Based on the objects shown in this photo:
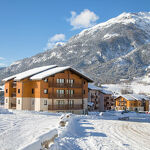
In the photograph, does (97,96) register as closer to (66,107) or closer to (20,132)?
(66,107)

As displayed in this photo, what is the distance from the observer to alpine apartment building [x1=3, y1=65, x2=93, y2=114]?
51.4 metres

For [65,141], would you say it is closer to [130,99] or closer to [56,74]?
[56,74]

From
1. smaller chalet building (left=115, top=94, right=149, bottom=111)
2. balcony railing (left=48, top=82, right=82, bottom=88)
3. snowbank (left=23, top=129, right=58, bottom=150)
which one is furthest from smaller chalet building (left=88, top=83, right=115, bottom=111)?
snowbank (left=23, top=129, right=58, bottom=150)

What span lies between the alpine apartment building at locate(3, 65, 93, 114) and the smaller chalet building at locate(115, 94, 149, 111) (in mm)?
53292

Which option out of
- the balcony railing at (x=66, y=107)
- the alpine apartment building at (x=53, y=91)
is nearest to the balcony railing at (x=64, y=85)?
the alpine apartment building at (x=53, y=91)

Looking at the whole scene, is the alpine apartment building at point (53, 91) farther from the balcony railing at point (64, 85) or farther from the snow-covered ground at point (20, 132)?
the snow-covered ground at point (20, 132)

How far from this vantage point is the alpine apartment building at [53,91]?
2023 inches

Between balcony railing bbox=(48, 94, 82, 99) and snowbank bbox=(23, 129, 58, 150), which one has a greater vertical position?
balcony railing bbox=(48, 94, 82, 99)

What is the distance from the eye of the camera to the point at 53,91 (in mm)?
52062

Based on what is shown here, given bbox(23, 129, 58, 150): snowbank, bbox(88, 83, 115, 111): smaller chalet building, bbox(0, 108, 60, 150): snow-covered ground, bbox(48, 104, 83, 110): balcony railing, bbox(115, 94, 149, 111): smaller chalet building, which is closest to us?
bbox(23, 129, 58, 150): snowbank

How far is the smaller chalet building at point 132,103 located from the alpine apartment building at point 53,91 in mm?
53292

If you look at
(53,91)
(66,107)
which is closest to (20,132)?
(53,91)

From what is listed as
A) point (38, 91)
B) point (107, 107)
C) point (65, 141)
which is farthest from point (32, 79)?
point (107, 107)

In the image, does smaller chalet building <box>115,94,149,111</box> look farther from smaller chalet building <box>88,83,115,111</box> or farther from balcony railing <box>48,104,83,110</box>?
balcony railing <box>48,104,83,110</box>
